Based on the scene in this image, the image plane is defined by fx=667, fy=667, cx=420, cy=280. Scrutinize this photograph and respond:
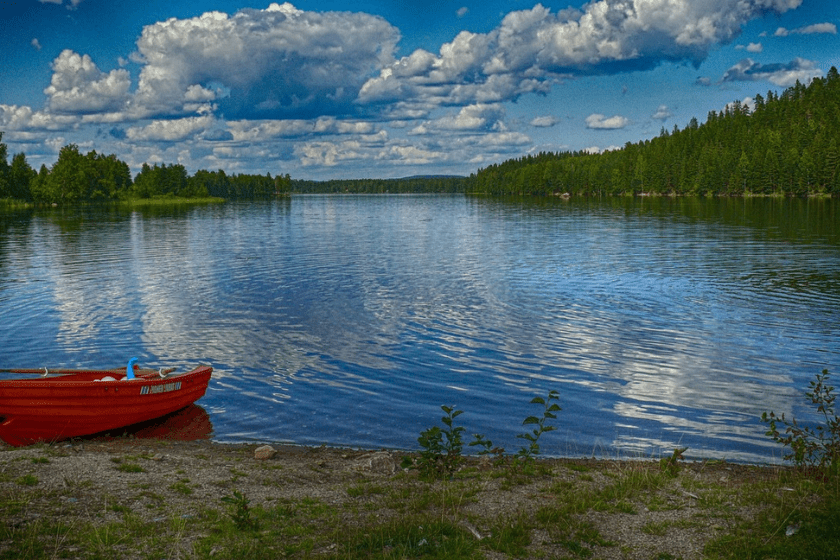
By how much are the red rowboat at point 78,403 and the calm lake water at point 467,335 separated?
205cm

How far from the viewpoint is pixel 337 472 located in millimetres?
14930

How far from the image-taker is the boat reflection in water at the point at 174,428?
19266mm

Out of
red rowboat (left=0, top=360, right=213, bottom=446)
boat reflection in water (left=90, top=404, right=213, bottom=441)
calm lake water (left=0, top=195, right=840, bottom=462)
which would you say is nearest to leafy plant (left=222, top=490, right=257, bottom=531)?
calm lake water (left=0, top=195, right=840, bottom=462)

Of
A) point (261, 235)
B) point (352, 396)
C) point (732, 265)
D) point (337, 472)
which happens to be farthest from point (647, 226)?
point (337, 472)

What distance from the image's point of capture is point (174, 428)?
20.0 meters

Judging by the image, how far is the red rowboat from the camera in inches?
711

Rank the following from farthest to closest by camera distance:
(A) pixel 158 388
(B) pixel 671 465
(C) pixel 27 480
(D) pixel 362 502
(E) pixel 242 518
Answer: (A) pixel 158 388
(B) pixel 671 465
(C) pixel 27 480
(D) pixel 362 502
(E) pixel 242 518

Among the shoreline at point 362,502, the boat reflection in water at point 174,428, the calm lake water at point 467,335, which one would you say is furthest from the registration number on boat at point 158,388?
the shoreline at point 362,502

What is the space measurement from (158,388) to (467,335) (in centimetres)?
1377

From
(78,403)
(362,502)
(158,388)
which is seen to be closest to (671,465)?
(362,502)

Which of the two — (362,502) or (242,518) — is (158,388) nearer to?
(362,502)

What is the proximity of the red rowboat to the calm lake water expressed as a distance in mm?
2052

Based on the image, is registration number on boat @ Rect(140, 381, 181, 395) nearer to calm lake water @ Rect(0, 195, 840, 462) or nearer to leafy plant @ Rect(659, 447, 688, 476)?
calm lake water @ Rect(0, 195, 840, 462)

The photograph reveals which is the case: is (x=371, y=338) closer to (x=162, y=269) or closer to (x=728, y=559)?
(x=728, y=559)
